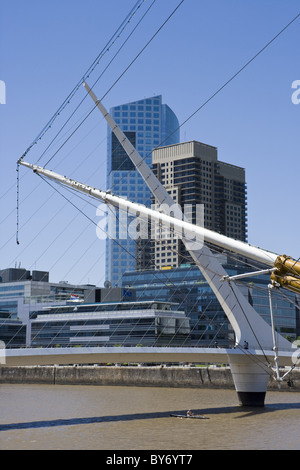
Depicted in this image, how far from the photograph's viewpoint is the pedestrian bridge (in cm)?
4334

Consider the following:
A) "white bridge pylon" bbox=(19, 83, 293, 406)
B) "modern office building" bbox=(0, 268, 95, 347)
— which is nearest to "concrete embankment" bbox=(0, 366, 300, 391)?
"white bridge pylon" bbox=(19, 83, 293, 406)

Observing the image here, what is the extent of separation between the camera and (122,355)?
4750 centimetres

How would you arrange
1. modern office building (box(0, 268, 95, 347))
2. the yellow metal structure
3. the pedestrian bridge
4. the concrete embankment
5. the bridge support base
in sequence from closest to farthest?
the yellow metal structure < the pedestrian bridge < the bridge support base < the concrete embankment < modern office building (box(0, 268, 95, 347))

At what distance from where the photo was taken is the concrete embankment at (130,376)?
238ft

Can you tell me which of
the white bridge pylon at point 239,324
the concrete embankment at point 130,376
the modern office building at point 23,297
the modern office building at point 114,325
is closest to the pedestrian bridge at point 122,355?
the white bridge pylon at point 239,324

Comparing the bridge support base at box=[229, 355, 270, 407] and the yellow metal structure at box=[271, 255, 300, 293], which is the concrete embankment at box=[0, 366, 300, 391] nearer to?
the bridge support base at box=[229, 355, 270, 407]

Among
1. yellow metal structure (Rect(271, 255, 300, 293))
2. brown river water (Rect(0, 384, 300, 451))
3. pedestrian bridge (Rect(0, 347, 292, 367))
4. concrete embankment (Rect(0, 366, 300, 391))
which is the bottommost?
concrete embankment (Rect(0, 366, 300, 391))

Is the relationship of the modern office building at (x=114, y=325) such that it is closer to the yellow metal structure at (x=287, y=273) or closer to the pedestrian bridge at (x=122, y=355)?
the pedestrian bridge at (x=122, y=355)

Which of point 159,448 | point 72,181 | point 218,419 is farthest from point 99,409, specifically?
point 159,448

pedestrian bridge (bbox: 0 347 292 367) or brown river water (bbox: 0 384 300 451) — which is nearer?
brown river water (bbox: 0 384 300 451)

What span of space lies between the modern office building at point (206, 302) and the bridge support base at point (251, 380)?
51.9 m

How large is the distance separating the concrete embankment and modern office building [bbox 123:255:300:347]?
73.1ft

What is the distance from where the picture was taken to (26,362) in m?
45.3
